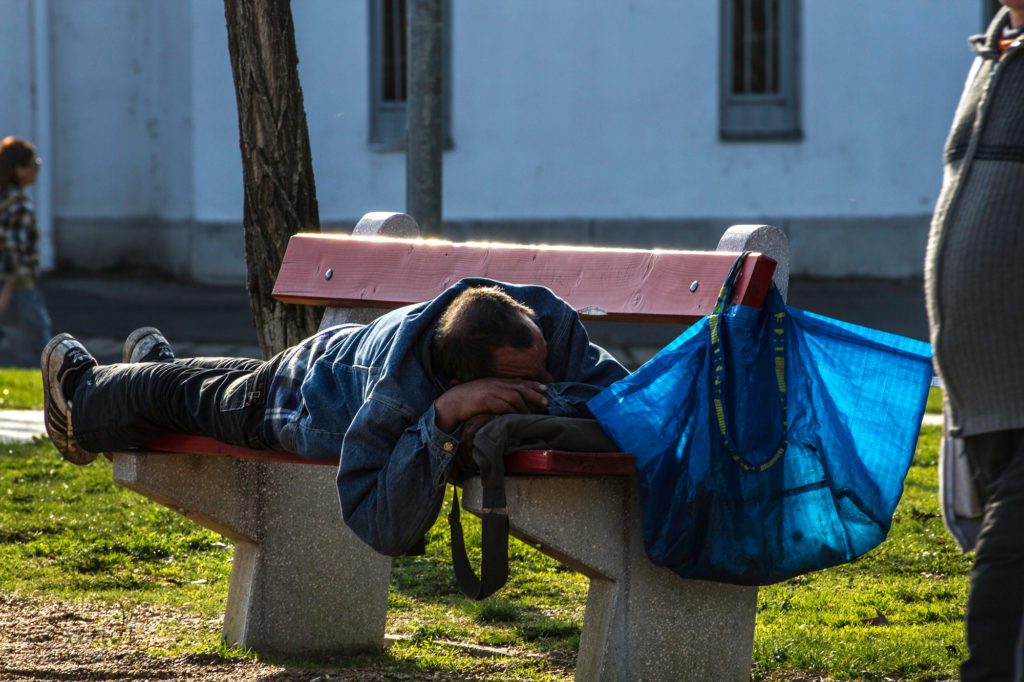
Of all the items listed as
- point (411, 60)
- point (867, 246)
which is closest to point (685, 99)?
point (867, 246)

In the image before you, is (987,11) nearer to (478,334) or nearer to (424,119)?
(424,119)

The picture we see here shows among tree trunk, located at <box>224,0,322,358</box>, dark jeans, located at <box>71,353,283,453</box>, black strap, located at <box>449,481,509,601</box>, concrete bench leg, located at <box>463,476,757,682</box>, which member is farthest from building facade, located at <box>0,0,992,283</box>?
black strap, located at <box>449,481,509,601</box>

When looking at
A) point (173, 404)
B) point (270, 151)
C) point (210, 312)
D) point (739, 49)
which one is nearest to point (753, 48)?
point (739, 49)

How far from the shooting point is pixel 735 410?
3004 millimetres

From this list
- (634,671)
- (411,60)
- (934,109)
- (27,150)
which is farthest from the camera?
(934,109)

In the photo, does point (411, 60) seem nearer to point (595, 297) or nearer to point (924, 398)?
point (595, 297)

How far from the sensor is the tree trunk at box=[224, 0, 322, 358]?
5.09 meters

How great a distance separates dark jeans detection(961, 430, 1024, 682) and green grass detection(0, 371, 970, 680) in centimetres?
124

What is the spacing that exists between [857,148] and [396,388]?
12964 mm

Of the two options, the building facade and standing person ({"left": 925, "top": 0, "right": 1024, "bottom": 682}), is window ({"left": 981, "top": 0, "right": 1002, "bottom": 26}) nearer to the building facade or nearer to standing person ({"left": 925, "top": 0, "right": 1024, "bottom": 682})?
the building facade

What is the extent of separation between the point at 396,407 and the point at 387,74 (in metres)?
13.4

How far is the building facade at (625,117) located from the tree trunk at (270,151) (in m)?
10.5

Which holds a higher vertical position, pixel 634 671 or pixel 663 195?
pixel 663 195

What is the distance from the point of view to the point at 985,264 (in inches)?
97.7
